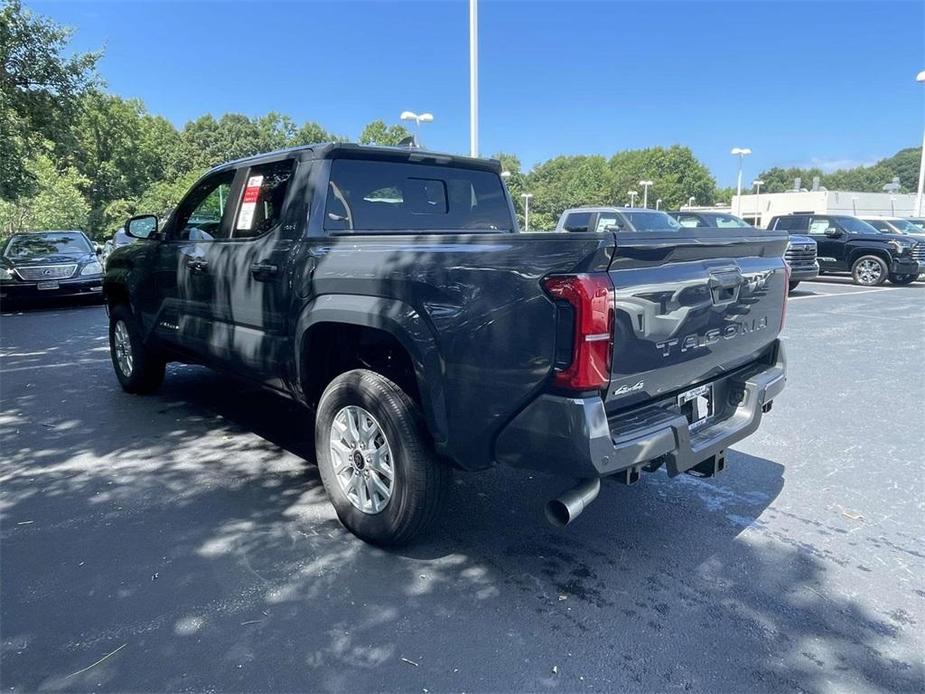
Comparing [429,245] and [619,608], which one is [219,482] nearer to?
[429,245]

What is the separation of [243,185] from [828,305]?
1195cm

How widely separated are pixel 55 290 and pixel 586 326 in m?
12.8

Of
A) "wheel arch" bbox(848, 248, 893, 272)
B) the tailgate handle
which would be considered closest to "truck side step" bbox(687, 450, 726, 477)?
the tailgate handle

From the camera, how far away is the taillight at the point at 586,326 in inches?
91.6

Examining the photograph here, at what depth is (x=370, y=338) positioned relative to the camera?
3369mm

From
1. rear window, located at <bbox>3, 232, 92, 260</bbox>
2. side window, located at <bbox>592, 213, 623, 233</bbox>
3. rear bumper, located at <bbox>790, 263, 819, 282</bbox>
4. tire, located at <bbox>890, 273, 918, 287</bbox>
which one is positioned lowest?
tire, located at <bbox>890, 273, 918, 287</bbox>

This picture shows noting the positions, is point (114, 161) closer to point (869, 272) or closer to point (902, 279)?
point (869, 272)

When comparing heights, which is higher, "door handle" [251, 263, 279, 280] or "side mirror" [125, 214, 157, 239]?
"side mirror" [125, 214, 157, 239]

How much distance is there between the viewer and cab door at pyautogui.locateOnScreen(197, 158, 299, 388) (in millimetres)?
3725

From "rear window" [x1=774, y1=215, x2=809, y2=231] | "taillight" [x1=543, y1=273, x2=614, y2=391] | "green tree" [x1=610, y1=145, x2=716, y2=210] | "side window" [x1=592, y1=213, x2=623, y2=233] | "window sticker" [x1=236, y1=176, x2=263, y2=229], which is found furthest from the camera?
"green tree" [x1=610, y1=145, x2=716, y2=210]

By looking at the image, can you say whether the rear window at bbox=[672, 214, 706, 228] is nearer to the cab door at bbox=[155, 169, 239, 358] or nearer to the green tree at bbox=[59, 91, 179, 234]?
the cab door at bbox=[155, 169, 239, 358]

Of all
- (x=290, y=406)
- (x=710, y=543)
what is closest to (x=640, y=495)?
(x=710, y=543)

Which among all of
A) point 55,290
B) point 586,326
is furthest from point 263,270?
point 55,290

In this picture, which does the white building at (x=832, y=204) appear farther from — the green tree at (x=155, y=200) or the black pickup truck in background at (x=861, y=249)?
the green tree at (x=155, y=200)
